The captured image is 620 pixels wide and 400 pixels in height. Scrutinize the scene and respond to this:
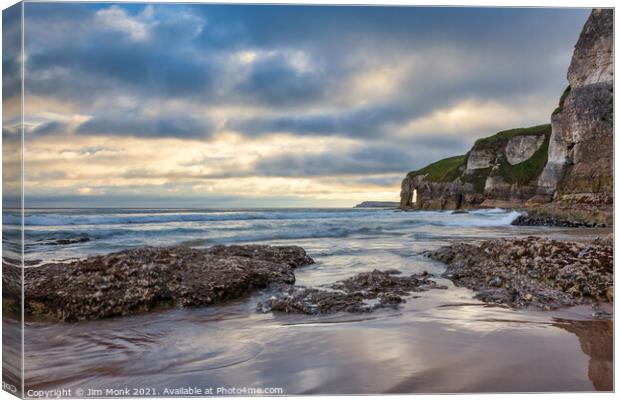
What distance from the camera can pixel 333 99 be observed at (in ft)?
17.6

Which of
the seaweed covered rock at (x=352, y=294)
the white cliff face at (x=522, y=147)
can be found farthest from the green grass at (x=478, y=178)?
the seaweed covered rock at (x=352, y=294)

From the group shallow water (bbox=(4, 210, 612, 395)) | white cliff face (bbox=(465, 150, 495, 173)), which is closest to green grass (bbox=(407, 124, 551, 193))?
white cliff face (bbox=(465, 150, 495, 173))

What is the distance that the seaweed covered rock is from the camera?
182 inches

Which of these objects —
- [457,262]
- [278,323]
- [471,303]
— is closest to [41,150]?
[278,323]

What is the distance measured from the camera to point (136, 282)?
15.8 feet

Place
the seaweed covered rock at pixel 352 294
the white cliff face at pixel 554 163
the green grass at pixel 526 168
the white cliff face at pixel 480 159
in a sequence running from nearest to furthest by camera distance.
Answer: the seaweed covered rock at pixel 352 294 → the white cliff face at pixel 554 163 → the green grass at pixel 526 168 → the white cliff face at pixel 480 159

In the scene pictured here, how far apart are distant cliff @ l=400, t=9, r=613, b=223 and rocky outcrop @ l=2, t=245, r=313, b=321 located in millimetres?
5063

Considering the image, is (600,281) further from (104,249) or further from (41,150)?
(104,249)

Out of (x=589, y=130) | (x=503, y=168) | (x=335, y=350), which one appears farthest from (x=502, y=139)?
(x=335, y=350)

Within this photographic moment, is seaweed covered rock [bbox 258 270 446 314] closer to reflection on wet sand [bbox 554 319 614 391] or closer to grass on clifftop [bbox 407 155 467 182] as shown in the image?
reflection on wet sand [bbox 554 319 614 391]

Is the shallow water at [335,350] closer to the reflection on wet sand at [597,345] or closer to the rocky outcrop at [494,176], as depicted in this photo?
the reflection on wet sand at [597,345]

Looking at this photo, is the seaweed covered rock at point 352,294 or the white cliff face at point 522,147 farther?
the white cliff face at point 522,147

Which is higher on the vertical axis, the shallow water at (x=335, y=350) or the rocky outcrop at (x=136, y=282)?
the rocky outcrop at (x=136, y=282)

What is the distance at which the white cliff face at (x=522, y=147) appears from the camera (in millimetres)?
43938
